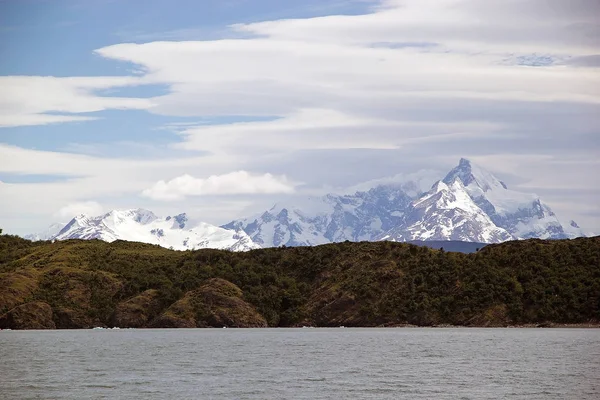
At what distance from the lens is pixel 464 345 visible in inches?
7141

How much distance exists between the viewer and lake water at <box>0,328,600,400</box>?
102 m

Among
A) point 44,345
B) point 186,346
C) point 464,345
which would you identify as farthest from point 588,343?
point 44,345

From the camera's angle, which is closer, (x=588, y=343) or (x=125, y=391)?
(x=125, y=391)

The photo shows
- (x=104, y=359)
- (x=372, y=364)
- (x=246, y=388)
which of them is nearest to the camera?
(x=246, y=388)

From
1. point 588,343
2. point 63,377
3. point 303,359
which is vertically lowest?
point 588,343

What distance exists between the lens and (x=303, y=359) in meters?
147

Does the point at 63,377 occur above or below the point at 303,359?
above

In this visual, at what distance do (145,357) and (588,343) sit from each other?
8134 centimetres

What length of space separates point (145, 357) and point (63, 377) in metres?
34.5

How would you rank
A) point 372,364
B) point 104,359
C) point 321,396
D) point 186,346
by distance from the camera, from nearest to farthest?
point 321,396 < point 372,364 < point 104,359 < point 186,346

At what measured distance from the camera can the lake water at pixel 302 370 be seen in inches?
4001

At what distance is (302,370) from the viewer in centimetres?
12812

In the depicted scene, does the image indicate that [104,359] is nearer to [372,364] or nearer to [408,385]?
[372,364]

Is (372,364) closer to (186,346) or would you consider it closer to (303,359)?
(303,359)
